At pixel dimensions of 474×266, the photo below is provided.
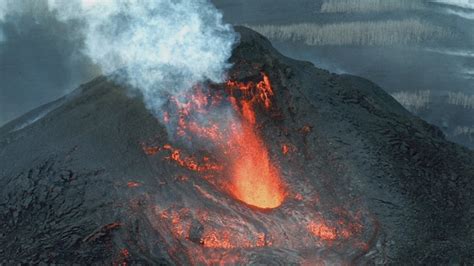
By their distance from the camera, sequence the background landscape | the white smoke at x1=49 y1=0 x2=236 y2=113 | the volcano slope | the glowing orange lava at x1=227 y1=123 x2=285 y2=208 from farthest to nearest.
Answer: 1. the background landscape
2. the white smoke at x1=49 y1=0 x2=236 y2=113
3. the glowing orange lava at x1=227 y1=123 x2=285 y2=208
4. the volcano slope

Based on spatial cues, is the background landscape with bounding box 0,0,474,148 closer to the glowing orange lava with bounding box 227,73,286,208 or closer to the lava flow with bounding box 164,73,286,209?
the glowing orange lava with bounding box 227,73,286,208

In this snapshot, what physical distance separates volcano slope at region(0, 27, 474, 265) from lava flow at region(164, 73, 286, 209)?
10 centimetres

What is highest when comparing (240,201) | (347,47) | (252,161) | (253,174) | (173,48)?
(173,48)

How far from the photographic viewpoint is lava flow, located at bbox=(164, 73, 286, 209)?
8.27m

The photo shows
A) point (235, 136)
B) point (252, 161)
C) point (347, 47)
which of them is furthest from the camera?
point (347, 47)

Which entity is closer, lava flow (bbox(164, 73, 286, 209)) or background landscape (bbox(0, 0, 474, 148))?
lava flow (bbox(164, 73, 286, 209))

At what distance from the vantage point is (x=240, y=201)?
778 cm

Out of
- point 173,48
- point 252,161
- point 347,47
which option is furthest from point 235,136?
point 347,47

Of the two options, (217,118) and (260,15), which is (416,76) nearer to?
(260,15)

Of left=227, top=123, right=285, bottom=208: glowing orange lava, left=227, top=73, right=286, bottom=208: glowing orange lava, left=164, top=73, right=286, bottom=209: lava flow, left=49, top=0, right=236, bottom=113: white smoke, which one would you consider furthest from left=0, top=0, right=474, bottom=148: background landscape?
left=227, top=123, right=285, bottom=208: glowing orange lava

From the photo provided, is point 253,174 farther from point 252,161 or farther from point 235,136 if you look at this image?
point 235,136

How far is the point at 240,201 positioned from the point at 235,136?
133 centimetres

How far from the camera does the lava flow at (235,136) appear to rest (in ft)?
27.1

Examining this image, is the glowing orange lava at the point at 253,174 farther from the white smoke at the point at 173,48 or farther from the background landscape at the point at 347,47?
the background landscape at the point at 347,47
